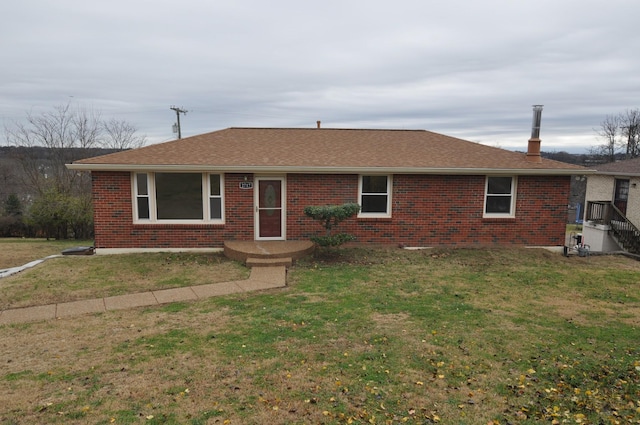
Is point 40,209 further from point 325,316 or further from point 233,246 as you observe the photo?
point 325,316

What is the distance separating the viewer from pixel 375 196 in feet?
40.2

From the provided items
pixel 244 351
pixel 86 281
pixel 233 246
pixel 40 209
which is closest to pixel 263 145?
pixel 233 246

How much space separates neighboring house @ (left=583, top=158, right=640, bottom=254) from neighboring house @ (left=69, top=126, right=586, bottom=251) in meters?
5.98

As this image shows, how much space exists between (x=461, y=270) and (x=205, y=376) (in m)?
7.27

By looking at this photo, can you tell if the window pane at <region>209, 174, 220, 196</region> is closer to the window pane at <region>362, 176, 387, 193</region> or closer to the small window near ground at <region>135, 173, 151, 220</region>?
the small window near ground at <region>135, 173, 151, 220</region>

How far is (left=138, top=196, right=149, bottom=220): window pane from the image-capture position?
11430mm

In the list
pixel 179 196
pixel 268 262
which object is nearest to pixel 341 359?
pixel 268 262

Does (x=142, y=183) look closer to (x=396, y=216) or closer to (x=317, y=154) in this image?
(x=317, y=154)

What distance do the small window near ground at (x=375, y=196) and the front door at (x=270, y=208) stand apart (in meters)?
2.31

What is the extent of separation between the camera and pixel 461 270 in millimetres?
10281

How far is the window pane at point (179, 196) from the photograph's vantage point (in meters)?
11.5

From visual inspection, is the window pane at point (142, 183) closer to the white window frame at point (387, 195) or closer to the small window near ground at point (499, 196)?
the white window frame at point (387, 195)

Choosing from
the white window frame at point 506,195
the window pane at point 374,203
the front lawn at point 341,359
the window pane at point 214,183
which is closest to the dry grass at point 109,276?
the front lawn at point 341,359

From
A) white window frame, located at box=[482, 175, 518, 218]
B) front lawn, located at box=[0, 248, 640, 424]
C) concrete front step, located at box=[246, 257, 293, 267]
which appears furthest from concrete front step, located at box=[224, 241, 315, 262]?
white window frame, located at box=[482, 175, 518, 218]
